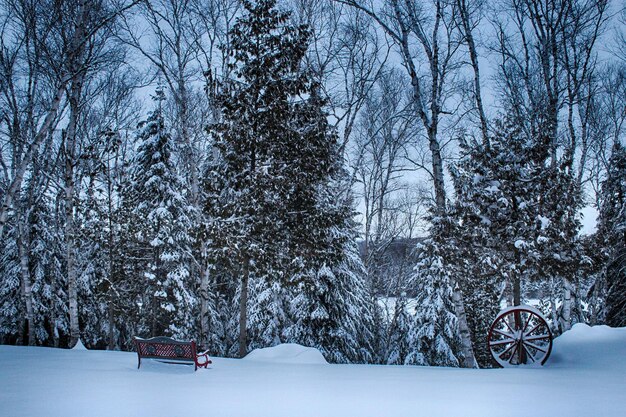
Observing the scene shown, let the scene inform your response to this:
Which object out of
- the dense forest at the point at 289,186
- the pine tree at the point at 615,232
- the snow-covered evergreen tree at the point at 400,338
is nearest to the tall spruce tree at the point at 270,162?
the dense forest at the point at 289,186

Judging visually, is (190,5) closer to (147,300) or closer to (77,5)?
(77,5)

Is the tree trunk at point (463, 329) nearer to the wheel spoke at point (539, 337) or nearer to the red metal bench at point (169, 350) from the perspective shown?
the wheel spoke at point (539, 337)

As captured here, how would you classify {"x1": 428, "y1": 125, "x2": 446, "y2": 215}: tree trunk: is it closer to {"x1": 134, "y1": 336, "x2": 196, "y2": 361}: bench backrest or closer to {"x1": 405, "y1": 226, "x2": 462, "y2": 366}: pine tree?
{"x1": 405, "y1": 226, "x2": 462, "y2": 366}: pine tree

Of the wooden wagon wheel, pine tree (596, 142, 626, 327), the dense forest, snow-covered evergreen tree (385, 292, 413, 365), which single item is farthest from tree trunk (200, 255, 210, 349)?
pine tree (596, 142, 626, 327)

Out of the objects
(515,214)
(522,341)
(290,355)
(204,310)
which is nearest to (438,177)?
(515,214)

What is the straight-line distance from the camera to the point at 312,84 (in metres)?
12.8

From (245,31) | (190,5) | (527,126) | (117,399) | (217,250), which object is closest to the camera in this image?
(117,399)

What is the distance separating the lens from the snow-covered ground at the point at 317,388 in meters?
4.86

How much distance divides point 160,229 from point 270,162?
8.13 metres

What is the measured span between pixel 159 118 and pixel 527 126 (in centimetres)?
1517

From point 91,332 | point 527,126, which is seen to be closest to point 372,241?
point 527,126

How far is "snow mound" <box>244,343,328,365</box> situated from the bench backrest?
100 inches

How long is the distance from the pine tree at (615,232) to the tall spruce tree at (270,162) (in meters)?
Result: 11.5

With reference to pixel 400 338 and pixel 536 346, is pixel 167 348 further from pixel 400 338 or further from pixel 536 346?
pixel 400 338
